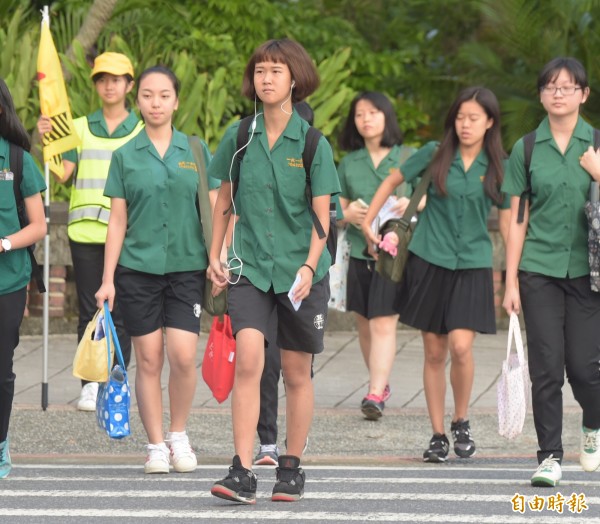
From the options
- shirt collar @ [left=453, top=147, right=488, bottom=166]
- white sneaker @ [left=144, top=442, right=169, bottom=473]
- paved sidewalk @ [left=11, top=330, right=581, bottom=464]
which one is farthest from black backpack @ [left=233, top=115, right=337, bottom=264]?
paved sidewalk @ [left=11, top=330, right=581, bottom=464]

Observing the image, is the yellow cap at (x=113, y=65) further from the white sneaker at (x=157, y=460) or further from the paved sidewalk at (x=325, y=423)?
the white sneaker at (x=157, y=460)

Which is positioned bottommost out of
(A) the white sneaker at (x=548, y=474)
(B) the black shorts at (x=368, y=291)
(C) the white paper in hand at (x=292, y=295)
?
(A) the white sneaker at (x=548, y=474)

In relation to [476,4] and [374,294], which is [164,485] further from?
[476,4]

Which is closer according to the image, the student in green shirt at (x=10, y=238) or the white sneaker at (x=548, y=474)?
the white sneaker at (x=548, y=474)

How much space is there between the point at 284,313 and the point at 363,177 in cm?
357

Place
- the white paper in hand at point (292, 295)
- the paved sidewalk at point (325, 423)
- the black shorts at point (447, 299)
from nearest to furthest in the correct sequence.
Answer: the white paper in hand at point (292, 295), the black shorts at point (447, 299), the paved sidewalk at point (325, 423)

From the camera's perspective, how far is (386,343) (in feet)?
33.6

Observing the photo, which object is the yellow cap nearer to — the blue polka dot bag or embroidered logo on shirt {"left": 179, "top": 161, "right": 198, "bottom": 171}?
embroidered logo on shirt {"left": 179, "top": 161, "right": 198, "bottom": 171}

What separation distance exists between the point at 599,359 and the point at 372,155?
3320mm

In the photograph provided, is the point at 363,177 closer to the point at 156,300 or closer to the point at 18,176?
the point at 156,300

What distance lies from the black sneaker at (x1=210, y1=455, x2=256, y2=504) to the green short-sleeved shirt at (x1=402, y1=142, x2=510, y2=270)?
2.45 metres

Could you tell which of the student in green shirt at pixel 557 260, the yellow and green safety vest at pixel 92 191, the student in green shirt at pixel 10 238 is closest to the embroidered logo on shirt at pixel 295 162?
the student in green shirt at pixel 557 260

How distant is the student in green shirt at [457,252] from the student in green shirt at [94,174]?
2033mm

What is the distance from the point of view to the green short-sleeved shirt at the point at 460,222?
8.82 m
